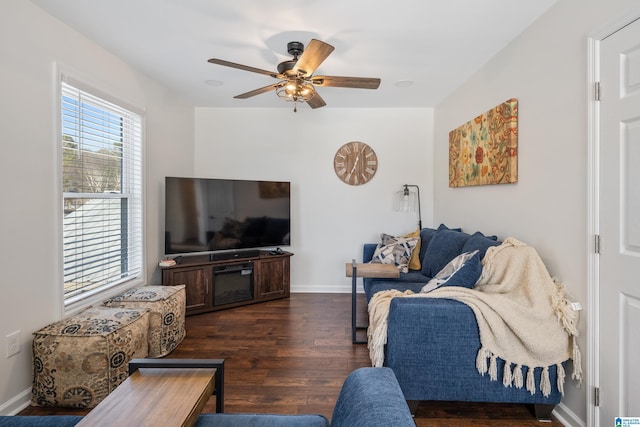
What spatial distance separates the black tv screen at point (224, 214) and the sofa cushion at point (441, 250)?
1.84 metres

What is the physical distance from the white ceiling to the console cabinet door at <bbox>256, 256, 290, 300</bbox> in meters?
2.12

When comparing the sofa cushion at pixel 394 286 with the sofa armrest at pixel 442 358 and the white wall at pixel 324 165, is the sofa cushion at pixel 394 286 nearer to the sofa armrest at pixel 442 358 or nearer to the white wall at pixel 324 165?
the sofa armrest at pixel 442 358

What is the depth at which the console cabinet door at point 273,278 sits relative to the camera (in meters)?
3.91

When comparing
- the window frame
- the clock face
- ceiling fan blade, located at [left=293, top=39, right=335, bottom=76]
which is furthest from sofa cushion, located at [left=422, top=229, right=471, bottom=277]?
the window frame

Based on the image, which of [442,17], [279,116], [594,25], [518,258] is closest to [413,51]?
[442,17]

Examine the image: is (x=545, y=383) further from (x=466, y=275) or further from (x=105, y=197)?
(x=105, y=197)

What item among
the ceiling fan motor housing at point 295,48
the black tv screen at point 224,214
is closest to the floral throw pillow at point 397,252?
the black tv screen at point 224,214

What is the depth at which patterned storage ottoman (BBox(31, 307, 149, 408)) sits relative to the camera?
6.31 feet

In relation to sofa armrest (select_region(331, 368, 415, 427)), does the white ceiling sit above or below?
above

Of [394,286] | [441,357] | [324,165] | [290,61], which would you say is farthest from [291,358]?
[324,165]

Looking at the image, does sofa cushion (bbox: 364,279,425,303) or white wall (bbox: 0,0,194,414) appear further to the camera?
sofa cushion (bbox: 364,279,425,303)

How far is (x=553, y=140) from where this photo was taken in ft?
6.59

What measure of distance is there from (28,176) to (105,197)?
0.75 metres

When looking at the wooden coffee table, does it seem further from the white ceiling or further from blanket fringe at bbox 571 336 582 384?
the white ceiling
